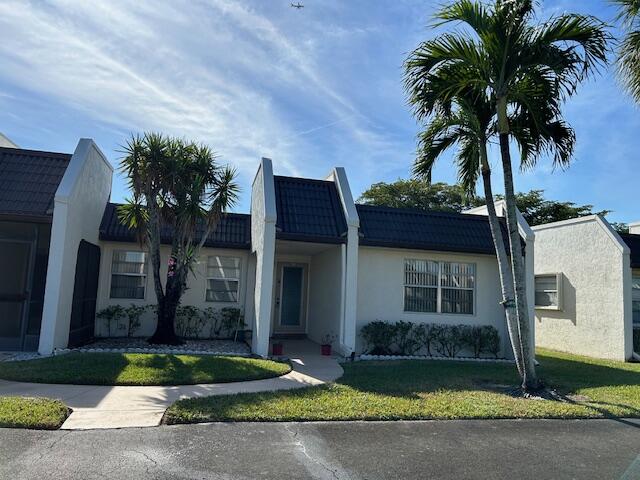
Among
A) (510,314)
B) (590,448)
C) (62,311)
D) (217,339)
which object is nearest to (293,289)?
(217,339)

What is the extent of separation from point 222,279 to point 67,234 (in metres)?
4.92

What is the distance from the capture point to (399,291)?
12.9 m

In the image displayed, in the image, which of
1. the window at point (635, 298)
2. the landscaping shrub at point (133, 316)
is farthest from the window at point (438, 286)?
the landscaping shrub at point (133, 316)

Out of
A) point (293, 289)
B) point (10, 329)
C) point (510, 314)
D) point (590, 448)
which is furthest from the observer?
point (293, 289)

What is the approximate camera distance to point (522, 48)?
26.6 feet

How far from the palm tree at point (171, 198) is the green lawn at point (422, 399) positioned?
4912mm

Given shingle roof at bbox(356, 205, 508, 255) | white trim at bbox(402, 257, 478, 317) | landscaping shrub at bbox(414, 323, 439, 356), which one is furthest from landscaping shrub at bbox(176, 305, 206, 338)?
landscaping shrub at bbox(414, 323, 439, 356)

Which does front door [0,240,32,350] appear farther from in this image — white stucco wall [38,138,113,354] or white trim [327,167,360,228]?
white trim [327,167,360,228]

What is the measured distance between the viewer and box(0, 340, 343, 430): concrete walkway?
5.89 metres

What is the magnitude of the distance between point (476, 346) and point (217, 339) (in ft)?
23.9

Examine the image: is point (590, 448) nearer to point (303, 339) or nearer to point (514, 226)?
point (514, 226)

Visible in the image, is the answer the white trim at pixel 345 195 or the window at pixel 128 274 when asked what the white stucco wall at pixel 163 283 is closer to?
the window at pixel 128 274

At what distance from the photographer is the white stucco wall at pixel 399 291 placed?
1276 centimetres

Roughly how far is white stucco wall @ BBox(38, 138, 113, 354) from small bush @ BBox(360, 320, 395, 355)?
280 inches
